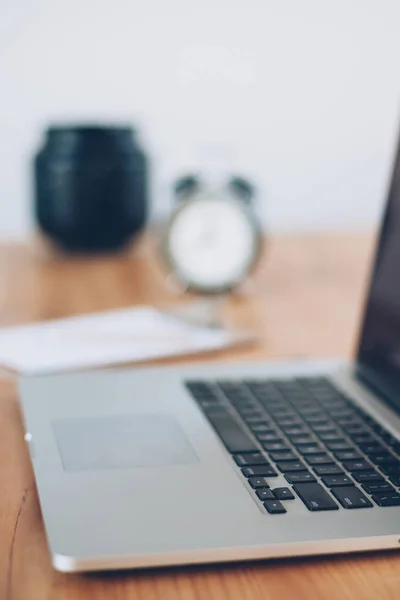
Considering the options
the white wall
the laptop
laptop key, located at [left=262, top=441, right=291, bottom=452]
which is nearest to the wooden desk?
the laptop

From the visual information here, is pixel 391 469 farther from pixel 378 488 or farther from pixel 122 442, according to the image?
pixel 122 442

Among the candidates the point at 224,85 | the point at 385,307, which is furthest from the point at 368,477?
the point at 224,85

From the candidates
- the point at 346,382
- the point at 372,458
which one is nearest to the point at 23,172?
the point at 346,382

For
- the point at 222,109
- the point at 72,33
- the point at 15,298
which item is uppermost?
the point at 72,33

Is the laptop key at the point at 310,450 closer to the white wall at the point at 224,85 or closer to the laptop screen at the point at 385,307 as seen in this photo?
the laptop screen at the point at 385,307

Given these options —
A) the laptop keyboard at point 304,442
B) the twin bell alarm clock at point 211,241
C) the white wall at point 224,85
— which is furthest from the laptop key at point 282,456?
the white wall at point 224,85

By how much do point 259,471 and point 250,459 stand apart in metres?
0.02

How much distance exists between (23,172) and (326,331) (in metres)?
0.90

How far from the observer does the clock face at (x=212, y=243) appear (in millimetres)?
1040

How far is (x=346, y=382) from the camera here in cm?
76

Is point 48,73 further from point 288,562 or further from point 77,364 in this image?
point 288,562

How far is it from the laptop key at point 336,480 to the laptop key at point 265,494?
4cm

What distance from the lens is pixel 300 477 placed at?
543 mm

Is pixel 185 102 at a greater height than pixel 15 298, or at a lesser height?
greater
